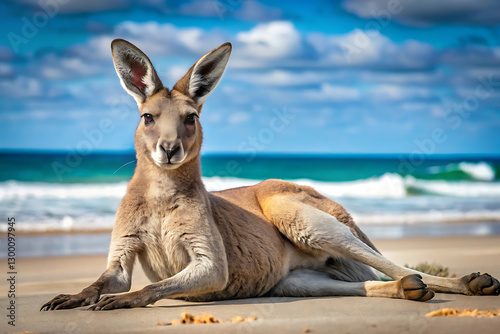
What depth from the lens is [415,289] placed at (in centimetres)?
512

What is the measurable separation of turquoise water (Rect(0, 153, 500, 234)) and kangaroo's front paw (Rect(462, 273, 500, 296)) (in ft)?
10.2

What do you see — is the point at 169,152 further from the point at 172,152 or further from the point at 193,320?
the point at 193,320

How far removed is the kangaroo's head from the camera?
5043 millimetres

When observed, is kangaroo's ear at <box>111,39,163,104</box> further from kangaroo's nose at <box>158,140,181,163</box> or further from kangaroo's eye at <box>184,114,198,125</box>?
kangaroo's nose at <box>158,140,181,163</box>

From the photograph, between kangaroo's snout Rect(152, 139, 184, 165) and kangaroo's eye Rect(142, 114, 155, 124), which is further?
kangaroo's eye Rect(142, 114, 155, 124)

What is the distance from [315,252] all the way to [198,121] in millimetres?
1674

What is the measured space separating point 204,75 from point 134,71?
2.00ft

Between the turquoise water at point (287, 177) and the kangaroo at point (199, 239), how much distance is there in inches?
20.3

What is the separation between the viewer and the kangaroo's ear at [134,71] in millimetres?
5281

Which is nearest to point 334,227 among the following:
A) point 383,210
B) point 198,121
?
point 198,121

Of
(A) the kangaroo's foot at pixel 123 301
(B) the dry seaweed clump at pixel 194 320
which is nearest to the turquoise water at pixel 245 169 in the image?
(A) the kangaroo's foot at pixel 123 301

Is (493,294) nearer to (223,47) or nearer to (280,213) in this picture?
(280,213)

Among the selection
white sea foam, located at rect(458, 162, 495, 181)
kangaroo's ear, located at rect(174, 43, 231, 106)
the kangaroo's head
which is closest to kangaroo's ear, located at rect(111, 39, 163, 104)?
the kangaroo's head

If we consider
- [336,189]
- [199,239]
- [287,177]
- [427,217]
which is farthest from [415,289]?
[287,177]
